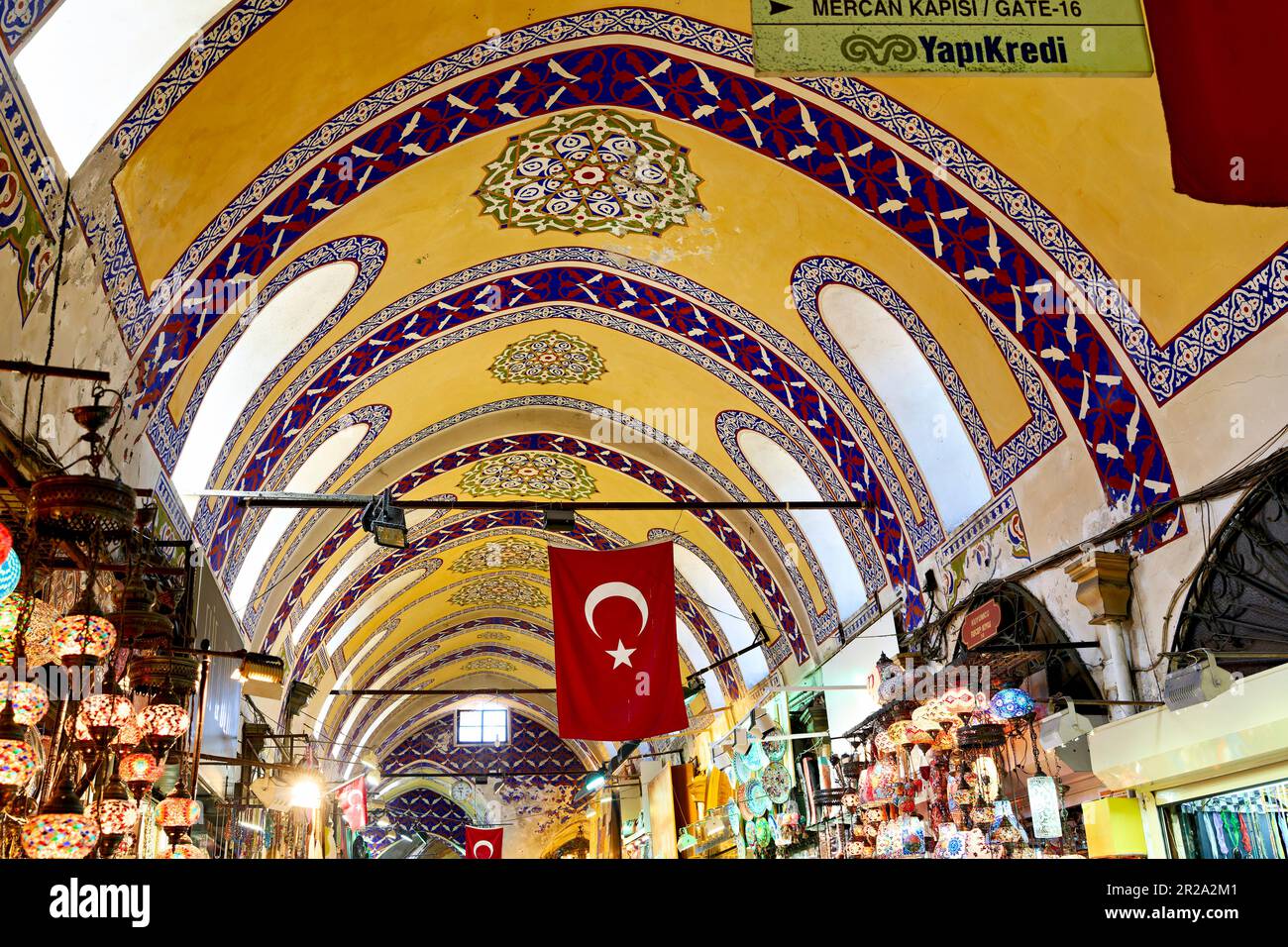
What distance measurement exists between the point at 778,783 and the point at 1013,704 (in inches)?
269

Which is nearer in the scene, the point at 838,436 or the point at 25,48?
the point at 25,48

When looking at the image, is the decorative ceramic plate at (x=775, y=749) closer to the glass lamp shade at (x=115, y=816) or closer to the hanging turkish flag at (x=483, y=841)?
the glass lamp shade at (x=115, y=816)

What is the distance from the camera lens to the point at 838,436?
11.4 metres

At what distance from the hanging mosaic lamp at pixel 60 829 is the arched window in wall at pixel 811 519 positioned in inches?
361

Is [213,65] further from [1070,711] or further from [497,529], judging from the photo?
[497,529]

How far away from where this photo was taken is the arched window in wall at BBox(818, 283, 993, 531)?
10086mm

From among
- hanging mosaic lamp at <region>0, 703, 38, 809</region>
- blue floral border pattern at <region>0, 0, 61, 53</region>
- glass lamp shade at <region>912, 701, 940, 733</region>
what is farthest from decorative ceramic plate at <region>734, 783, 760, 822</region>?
blue floral border pattern at <region>0, 0, 61, 53</region>

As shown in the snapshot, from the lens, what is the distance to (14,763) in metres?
4.55

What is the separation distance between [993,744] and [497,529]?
40.1 ft

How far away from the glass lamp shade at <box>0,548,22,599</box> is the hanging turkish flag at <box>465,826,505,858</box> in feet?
77.8

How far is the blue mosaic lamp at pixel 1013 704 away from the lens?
301 inches

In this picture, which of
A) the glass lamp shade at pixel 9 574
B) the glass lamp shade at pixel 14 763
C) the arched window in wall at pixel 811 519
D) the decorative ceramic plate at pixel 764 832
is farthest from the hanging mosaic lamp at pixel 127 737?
the decorative ceramic plate at pixel 764 832
